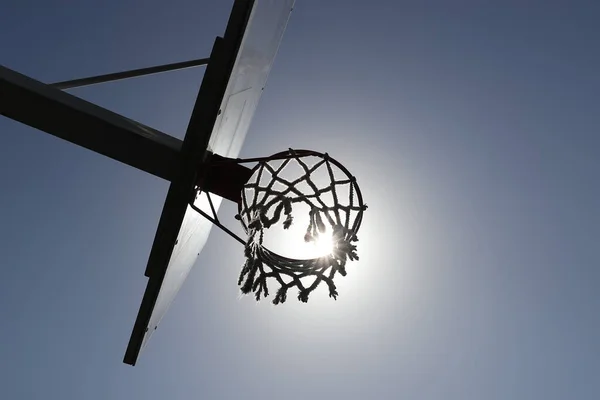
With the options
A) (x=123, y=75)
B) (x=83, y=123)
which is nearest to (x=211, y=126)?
(x=83, y=123)

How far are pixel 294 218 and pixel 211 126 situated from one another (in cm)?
62

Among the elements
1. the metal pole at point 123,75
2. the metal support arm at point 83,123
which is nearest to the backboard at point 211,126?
the metal support arm at point 83,123

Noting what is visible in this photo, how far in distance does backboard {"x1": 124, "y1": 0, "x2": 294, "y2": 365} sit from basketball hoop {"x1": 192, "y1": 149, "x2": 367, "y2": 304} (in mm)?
244

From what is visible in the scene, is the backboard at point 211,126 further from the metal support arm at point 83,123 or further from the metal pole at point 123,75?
the metal pole at point 123,75

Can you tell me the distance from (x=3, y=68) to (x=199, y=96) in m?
0.96

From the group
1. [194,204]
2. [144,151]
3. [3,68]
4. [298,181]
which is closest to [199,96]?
[144,151]

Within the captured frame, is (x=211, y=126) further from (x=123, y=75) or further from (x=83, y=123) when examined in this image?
(x=123, y=75)

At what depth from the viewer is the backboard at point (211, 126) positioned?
2.05 m

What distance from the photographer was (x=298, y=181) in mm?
2564

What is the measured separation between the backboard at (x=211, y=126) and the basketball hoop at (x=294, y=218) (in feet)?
0.80

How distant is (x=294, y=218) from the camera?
243cm

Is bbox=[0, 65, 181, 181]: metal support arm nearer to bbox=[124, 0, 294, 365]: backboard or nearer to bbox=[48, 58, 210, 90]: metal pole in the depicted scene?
bbox=[124, 0, 294, 365]: backboard

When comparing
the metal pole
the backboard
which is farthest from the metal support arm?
the metal pole

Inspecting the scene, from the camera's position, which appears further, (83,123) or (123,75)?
(123,75)
